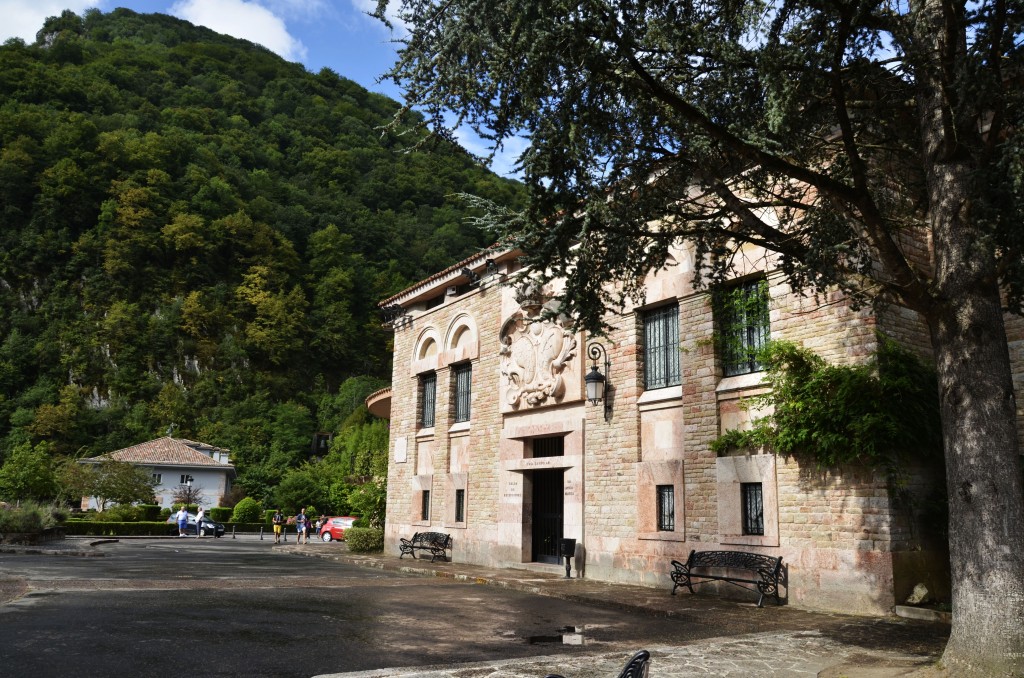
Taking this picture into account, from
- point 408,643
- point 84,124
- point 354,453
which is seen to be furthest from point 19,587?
point 84,124

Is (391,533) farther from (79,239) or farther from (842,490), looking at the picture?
(79,239)

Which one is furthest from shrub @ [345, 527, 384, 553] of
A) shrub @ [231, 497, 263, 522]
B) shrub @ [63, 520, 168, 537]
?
shrub @ [231, 497, 263, 522]

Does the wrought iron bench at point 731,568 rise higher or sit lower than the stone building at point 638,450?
lower

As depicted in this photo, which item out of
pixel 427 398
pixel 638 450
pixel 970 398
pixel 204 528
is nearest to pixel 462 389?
pixel 427 398

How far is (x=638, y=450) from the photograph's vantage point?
14.5m

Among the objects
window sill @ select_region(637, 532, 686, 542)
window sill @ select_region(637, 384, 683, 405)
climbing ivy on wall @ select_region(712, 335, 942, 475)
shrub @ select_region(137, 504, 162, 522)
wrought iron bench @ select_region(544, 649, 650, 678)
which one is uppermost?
window sill @ select_region(637, 384, 683, 405)

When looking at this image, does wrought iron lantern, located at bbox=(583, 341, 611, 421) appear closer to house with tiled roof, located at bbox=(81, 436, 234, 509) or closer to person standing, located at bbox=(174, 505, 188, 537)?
person standing, located at bbox=(174, 505, 188, 537)

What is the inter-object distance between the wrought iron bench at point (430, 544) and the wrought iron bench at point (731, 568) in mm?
8316

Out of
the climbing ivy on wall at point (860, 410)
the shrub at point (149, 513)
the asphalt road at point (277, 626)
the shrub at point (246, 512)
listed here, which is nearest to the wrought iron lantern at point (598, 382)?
the asphalt road at point (277, 626)

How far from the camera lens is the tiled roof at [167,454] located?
199 ft

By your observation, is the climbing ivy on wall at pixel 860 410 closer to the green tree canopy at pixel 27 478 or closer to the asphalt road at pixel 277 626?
the asphalt road at pixel 277 626

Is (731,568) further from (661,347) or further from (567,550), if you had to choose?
(661,347)

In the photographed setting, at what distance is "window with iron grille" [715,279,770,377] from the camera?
12789 mm

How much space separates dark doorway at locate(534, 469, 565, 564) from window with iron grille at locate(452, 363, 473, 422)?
3.77 m
